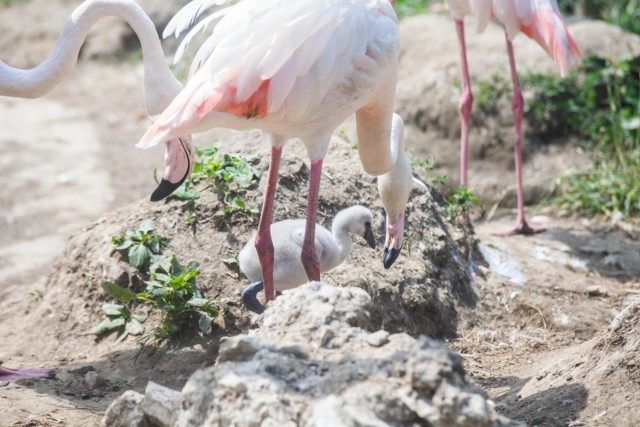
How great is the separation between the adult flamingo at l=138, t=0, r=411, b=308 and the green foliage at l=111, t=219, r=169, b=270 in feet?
2.43

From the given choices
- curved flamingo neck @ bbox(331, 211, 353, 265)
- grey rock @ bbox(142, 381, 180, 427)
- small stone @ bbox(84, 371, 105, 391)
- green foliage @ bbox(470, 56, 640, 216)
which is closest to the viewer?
grey rock @ bbox(142, 381, 180, 427)

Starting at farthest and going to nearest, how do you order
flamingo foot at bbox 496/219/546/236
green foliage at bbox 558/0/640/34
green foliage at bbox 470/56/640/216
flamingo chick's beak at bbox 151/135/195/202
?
green foliage at bbox 558/0/640/34 < green foliage at bbox 470/56/640/216 < flamingo foot at bbox 496/219/546/236 < flamingo chick's beak at bbox 151/135/195/202

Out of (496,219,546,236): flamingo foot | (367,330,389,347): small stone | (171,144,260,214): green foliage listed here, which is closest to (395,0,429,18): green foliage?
(496,219,546,236): flamingo foot

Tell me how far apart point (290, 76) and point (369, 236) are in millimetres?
1241

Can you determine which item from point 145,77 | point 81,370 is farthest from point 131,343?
point 145,77

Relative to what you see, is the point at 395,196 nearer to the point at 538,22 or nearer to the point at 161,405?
the point at 161,405

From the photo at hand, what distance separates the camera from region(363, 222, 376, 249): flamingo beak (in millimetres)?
4514

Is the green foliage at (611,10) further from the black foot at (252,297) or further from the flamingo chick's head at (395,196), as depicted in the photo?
the black foot at (252,297)

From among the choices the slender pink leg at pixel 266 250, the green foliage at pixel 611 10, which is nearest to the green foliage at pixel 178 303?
the slender pink leg at pixel 266 250

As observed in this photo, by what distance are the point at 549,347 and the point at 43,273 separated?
11.8 feet

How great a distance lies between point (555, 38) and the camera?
591 cm

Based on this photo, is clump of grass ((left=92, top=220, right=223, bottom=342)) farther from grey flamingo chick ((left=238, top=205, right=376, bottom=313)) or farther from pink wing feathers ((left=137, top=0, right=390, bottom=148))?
pink wing feathers ((left=137, top=0, right=390, bottom=148))

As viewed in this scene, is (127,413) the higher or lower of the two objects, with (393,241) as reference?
lower

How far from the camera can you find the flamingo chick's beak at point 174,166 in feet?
13.8
